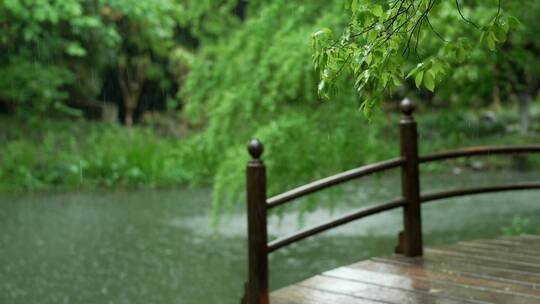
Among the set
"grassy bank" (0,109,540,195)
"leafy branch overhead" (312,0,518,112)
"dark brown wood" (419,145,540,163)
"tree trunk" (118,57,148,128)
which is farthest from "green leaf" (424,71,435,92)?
"tree trunk" (118,57,148,128)

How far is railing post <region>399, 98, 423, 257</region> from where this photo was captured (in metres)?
5.40

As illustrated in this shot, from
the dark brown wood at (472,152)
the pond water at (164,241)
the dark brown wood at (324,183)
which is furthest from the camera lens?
the pond water at (164,241)

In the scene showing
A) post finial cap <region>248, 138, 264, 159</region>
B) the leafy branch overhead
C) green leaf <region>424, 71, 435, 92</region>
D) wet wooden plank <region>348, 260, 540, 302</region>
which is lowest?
wet wooden plank <region>348, 260, 540, 302</region>

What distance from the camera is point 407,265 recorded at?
516 cm

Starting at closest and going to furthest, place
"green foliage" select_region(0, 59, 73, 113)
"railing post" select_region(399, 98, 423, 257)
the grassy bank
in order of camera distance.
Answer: "railing post" select_region(399, 98, 423, 257), the grassy bank, "green foliage" select_region(0, 59, 73, 113)

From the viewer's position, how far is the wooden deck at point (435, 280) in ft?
14.3

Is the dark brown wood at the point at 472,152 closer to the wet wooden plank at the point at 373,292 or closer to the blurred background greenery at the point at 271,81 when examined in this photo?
the blurred background greenery at the point at 271,81

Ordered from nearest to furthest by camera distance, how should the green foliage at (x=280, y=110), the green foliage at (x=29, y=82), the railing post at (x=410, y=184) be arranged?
the railing post at (x=410, y=184), the green foliage at (x=280, y=110), the green foliage at (x=29, y=82)

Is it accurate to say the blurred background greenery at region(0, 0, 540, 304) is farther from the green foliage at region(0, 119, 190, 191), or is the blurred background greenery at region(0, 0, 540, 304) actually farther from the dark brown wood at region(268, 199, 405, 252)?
the dark brown wood at region(268, 199, 405, 252)

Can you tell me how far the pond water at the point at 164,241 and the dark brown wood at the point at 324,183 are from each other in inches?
144

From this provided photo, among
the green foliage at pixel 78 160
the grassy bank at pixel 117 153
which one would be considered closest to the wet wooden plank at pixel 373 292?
the grassy bank at pixel 117 153

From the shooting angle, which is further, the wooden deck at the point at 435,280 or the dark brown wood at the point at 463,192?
the dark brown wood at the point at 463,192

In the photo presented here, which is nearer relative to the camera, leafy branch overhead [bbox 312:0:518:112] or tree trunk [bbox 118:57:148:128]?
leafy branch overhead [bbox 312:0:518:112]

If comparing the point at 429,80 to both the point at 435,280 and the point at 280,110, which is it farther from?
the point at 280,110
